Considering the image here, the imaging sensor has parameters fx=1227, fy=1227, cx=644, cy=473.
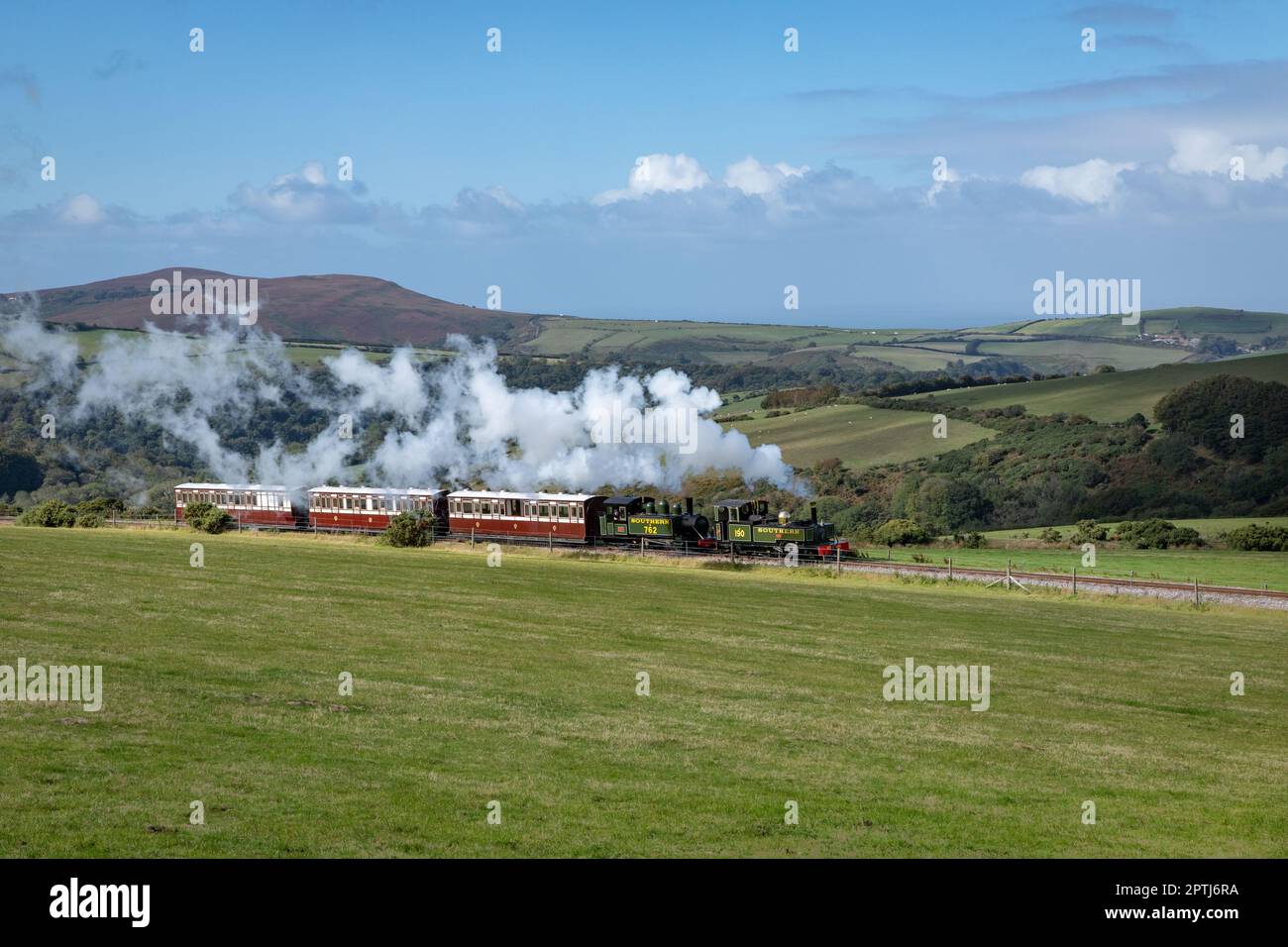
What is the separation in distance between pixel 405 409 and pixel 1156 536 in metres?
69.7

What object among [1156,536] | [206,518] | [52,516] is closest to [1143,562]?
[1156,536]

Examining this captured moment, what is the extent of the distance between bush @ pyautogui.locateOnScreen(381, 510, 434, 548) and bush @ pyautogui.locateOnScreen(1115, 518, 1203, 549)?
41.1 m

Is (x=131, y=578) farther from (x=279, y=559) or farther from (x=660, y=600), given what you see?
(x=660, y=600)

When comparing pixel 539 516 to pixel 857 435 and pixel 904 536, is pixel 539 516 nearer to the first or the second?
pixel 904 536

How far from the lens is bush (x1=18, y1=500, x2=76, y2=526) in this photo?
2975 inches

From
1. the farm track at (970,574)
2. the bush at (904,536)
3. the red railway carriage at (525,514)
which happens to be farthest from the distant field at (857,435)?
the farm track at (970,574)

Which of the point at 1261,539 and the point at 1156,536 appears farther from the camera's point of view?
the point at 1156,536

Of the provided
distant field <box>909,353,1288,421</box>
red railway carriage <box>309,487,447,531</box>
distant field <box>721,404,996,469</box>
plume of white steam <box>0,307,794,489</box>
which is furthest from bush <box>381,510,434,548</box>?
distant field <box>909,353,1288,421</box>

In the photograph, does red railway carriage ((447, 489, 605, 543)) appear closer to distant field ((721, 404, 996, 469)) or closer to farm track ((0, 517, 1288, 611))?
farm track ((0, 517, 1288, 611))

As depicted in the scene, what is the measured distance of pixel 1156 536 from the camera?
2852 inches

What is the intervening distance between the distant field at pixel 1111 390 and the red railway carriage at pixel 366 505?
71502 mm

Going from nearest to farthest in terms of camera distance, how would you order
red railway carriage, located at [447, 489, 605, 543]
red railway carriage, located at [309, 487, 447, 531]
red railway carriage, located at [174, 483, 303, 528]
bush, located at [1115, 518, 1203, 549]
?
red railway carriage, located at [447, 489, 605, 543]
bush, located at [1115, 518, 1203, 549]
red railway carriage, located at [309, 487, 447, 531]
red railway carriage, located at [174, 483, 303, 528]

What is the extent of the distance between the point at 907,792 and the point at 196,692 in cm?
1244
